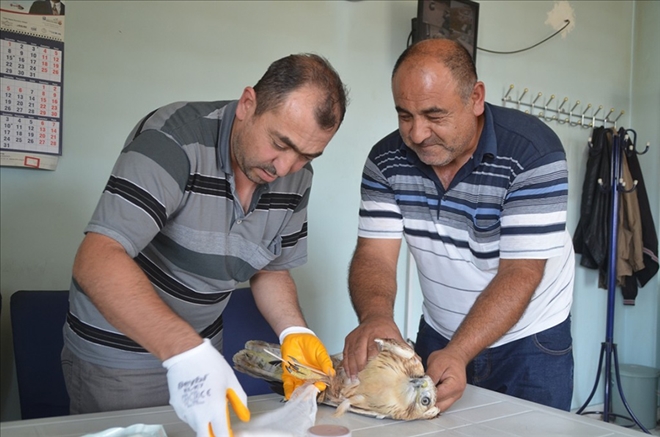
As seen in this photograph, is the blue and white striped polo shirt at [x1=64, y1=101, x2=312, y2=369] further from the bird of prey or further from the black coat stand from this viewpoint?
the black coat stand

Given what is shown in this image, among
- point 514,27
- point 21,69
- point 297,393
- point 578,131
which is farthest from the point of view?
point 578,131

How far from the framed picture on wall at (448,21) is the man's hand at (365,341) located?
6.00ft

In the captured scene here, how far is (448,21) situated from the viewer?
310 cm

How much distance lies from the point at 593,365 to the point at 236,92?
9.46 ft

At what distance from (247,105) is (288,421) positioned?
26.2 inches

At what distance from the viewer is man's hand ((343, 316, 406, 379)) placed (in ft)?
4.73

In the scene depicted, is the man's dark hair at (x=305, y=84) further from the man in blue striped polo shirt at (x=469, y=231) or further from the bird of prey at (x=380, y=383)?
the bird of prey at (x=380, y=383)

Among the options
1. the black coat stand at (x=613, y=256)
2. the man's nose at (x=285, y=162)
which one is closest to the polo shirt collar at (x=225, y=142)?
the man's nose at (x=285, y=162)

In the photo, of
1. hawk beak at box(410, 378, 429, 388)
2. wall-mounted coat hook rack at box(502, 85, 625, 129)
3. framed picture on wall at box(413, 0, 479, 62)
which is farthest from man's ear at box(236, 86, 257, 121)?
wall-mounted coat hook rack at box(502, 85, 625, 129)

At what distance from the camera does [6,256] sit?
7.29ft

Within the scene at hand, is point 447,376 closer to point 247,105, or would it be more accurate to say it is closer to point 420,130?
point 420,130

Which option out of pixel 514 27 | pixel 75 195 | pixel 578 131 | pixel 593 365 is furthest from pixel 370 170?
pixel 593 365

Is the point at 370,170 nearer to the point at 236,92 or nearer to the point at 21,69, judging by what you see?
the point at 236,92

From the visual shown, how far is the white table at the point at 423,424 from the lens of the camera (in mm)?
1159
